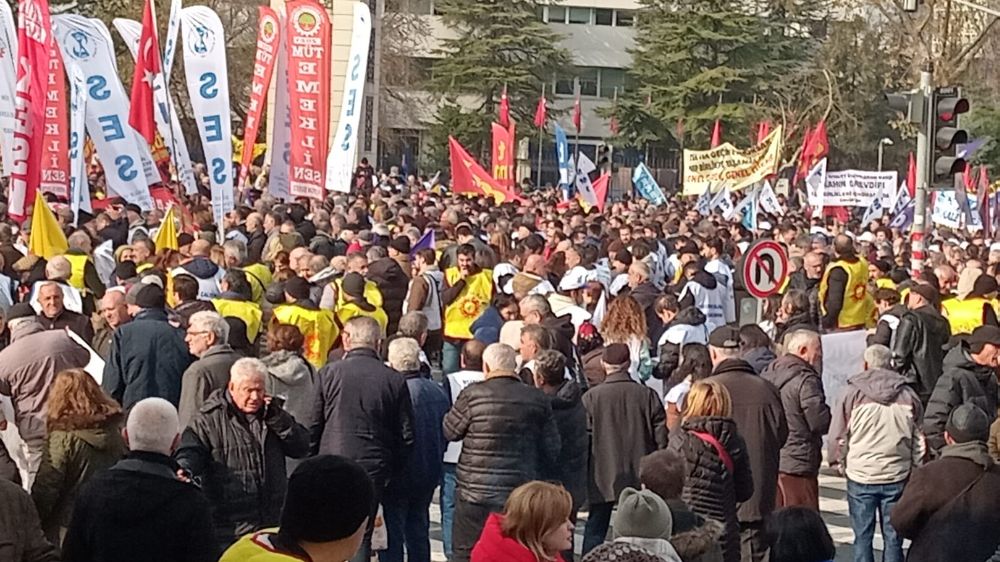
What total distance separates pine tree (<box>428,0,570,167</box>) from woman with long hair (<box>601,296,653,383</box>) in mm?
57356

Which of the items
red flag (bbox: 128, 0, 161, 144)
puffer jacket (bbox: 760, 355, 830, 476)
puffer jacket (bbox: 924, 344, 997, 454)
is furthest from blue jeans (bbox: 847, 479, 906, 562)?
red flag (bbox: 128, 0, 161, 144)

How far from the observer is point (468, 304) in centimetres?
1338

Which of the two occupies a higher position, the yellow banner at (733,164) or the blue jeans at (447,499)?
the yellow banner at (733,164)

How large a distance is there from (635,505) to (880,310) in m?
8.40

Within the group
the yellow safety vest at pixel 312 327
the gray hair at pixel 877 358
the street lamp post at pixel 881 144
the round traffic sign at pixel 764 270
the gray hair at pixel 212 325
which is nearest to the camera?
the gray hair at pixel 212 325

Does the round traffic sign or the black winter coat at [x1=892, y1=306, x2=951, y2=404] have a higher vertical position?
the round traffic sign

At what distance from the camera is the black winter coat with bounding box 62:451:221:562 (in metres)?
5.20

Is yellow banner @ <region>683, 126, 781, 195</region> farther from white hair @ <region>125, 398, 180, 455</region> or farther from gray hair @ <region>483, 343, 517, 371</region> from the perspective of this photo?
white hair @ <region>125, 398, 180, 455</region>

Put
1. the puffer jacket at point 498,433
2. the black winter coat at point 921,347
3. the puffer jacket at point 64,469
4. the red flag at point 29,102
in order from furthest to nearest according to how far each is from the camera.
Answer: the red flag at point 29,102 < the black winter coat at point 921,347 < the puffer jacket at point 498,433 < the puffer jacket at point 64,469

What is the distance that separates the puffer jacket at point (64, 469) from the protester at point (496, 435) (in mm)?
1917

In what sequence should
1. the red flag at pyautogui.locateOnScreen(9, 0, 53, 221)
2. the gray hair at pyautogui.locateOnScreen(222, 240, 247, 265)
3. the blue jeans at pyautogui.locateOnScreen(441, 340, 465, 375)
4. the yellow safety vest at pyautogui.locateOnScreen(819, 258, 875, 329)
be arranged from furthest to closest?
the red flag at pyautogui.locateOnScreen(9, 0, 53, 221), the yellow safety vest at pyautogui.locateOnScreen(819, 258, 875, 329), the blue jeans at pyautogui.locateOnScreen(441, 340, 465, 375), the gray hair at pyautogui.locateOnScreen(222, 240, 247, 265)

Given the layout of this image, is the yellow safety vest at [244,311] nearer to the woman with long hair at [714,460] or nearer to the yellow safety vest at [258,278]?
the yellow safety vest at [258,278]

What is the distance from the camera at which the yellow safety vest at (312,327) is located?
1033 cm

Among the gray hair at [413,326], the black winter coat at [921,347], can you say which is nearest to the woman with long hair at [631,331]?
the gray hair at [413,326]
